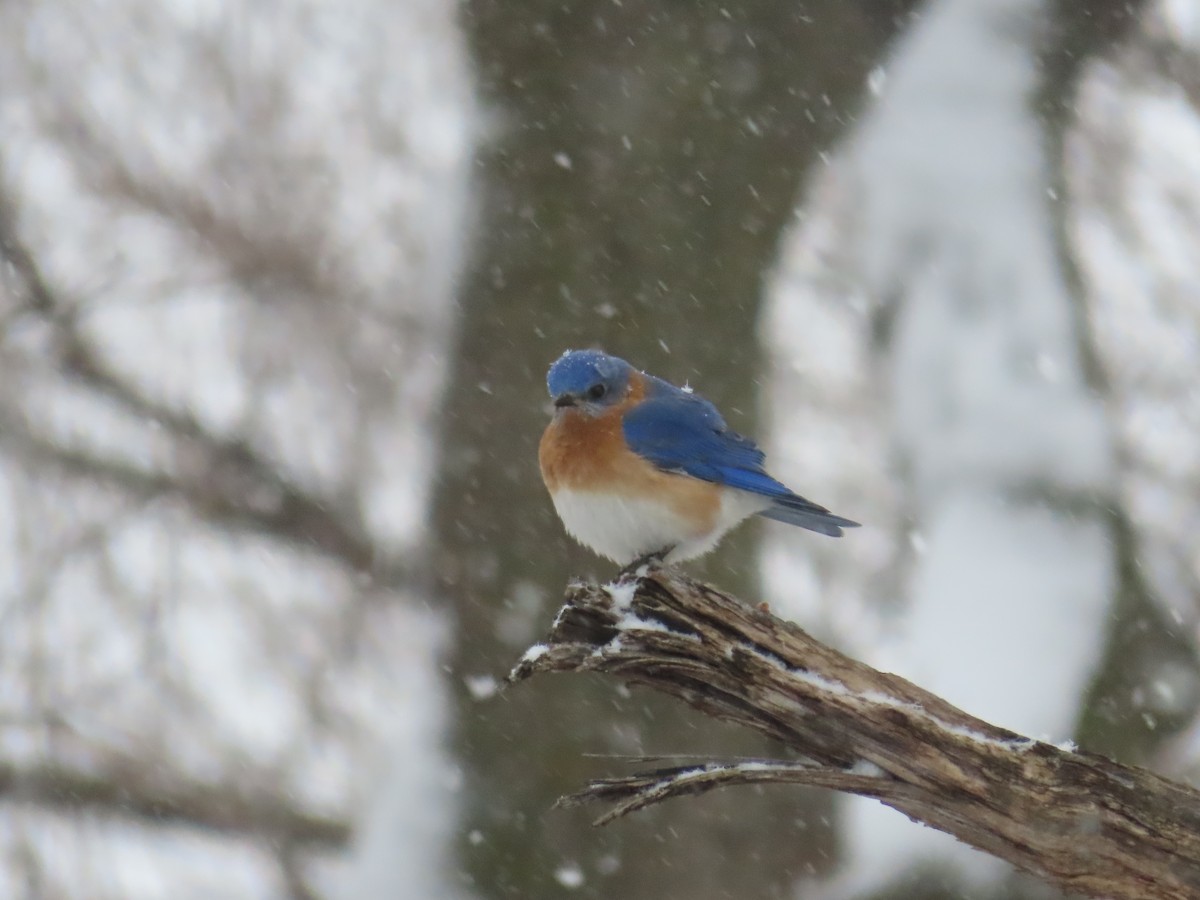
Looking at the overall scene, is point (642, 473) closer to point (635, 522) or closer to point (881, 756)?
point (635, 522)

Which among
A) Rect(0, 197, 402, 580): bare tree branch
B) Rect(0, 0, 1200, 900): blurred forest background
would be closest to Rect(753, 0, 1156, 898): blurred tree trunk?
Rect(0, 0, 1200, 900): blurred forest background

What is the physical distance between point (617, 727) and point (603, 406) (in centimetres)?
157

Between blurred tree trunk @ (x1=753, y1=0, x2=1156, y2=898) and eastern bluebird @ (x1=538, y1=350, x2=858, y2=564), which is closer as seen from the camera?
eastern bluebird @ (x1=538, y1=350, x2=858, y2=564)

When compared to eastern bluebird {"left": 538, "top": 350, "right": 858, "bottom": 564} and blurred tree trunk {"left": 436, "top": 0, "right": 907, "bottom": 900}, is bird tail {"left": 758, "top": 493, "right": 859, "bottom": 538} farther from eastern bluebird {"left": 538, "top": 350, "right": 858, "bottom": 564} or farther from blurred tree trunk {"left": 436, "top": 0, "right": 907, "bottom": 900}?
blurred tree trunk {"left": 436, "top": 0, "right": 907, "bottom": 900}

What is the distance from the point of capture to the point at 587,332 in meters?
5.43

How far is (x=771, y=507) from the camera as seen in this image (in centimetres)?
459

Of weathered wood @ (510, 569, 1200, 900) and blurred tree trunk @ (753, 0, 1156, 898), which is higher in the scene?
blurred tree trunk @ (753, 0, 1156, 898)

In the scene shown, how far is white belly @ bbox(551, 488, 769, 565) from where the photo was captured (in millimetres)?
4395

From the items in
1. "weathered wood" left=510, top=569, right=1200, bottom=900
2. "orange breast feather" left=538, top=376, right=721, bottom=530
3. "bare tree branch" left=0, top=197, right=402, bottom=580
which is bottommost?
"weathered wood" left=510, top=569, right=1200, bottom=900

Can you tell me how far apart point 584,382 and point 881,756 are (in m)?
1.93

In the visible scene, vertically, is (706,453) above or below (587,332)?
below

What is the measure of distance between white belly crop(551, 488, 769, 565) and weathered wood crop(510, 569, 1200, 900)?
1.21m

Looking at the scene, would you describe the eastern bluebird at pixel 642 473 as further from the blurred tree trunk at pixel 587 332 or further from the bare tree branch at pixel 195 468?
the bare tree branch at pixel 195 468

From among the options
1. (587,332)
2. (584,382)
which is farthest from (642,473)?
(587,332)
